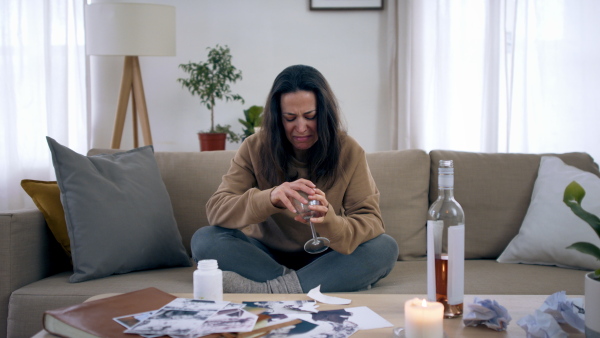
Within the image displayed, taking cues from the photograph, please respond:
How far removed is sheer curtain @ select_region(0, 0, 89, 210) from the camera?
2903 millimetres

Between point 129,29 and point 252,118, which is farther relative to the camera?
point 252,118

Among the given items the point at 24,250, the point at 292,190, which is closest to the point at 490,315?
the point at 292,190

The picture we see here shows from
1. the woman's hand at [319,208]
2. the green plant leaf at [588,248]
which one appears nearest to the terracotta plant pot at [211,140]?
the woman's hand at [319,208]

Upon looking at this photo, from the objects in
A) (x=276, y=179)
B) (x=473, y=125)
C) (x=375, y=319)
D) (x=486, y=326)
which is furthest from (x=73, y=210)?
(x=473, y=125)

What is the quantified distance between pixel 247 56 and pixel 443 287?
292 centimetres

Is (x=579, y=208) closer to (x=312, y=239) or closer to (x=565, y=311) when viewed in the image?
(x=565, y=311)

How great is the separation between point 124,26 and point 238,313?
7.68ft

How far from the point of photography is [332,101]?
193 cm

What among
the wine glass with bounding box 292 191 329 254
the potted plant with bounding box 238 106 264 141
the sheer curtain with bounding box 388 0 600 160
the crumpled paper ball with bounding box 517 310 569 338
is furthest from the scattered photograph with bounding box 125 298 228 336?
the potted plant with bounding box 238 106 264 141

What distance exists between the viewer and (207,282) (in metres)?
1.19

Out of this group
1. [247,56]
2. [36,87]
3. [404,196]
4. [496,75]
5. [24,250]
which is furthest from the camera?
[247,56]

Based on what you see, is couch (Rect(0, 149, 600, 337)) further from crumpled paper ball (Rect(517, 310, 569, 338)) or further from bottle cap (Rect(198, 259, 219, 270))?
crumpled paper ball (Rect(517, 310, 569, 338))

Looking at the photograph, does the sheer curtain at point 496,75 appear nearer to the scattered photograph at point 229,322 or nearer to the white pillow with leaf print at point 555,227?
the white pillow with leaf print at point 555,227

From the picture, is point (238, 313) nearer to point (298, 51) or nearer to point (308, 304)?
point (308, 304)
